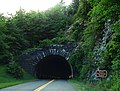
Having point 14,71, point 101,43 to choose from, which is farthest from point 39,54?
point 101,43

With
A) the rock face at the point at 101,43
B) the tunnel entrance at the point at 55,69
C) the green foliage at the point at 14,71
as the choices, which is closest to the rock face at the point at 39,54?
the green foliage at the point at 14,71

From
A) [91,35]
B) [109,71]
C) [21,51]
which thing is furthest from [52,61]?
[109,71]

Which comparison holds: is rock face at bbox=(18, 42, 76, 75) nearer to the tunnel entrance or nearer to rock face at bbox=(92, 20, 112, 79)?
the tunnel entrance

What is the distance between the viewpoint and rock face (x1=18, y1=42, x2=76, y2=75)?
44.5 m

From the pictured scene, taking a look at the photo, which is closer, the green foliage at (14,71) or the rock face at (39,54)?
the green foliage at (14,71)

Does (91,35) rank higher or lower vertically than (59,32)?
lower

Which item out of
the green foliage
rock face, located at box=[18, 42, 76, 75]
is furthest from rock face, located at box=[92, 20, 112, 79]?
rock face, located at box=[18, 42, 76, 75]

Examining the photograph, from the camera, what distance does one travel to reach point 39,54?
148 feet

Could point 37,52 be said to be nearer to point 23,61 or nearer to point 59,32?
point 23,61

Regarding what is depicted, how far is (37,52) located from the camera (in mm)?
45062

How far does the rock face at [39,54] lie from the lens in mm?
44537

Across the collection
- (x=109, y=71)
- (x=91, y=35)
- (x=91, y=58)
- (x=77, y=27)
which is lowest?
(x=109, y=71)

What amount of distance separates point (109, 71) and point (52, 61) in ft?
113

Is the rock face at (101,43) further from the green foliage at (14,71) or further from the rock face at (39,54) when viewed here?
the rock face at (39,54)
